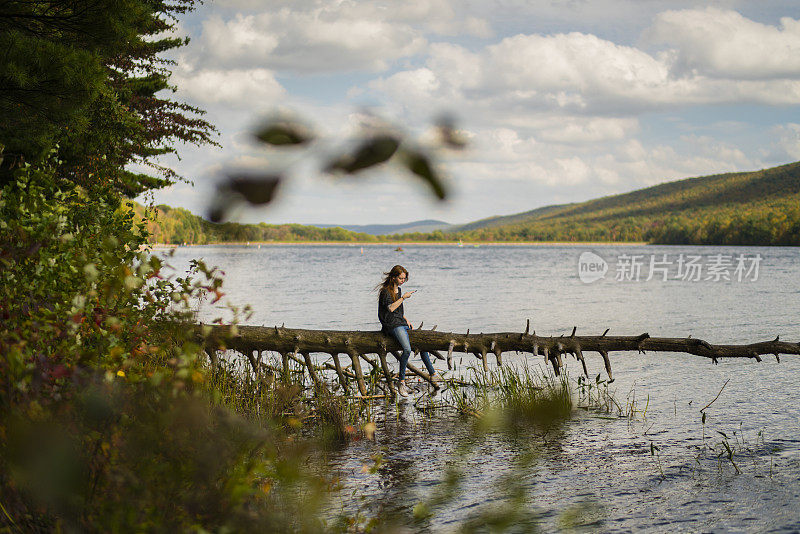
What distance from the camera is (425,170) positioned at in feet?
3.85

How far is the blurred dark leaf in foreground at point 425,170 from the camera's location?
1169 millimetres

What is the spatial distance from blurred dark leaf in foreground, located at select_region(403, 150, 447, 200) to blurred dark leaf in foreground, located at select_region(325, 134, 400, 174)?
0.10 feet

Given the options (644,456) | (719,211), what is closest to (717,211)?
(719,211)

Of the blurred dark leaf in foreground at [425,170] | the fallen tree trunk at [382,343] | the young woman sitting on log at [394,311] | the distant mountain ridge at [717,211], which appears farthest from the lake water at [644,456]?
the distant mountain ridge at [717,211]

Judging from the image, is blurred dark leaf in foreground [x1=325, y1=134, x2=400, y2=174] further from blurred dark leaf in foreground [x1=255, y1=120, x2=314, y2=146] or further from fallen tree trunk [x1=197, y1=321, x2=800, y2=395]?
fallen tree trunk [x1=197, y1=321, x2=800, y2=395]

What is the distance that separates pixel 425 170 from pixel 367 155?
12 cm

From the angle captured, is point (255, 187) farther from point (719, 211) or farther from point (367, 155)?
point (719, 211)

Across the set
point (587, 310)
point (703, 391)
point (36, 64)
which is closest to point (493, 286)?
point (587, 310)

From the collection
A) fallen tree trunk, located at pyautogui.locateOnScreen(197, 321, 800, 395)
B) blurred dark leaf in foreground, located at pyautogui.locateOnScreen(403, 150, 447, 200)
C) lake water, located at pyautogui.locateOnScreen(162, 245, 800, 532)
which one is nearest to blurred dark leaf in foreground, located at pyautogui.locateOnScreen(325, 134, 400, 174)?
blurred dark leaf in foreground, located at pyautogui.locateOnScreen(403, 150, 447, 200)

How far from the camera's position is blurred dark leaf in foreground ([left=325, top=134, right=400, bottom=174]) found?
1185mm

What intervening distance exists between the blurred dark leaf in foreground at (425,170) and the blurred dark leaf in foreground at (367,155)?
3cm

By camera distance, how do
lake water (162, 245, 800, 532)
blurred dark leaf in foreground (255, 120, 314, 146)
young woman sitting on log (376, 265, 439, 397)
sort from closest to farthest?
blurred dark leaf in foreground (255, 120, 314, 146) < lake water (162, 245, 800, 532) < young woman sitting on log (376, 265, 439, 397)

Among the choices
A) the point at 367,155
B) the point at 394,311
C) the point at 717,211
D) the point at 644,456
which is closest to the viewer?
the point at 367,155

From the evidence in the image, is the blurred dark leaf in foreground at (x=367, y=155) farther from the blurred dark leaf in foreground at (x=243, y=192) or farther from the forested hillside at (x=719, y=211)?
the forested hillside at (x=719, y=211)
